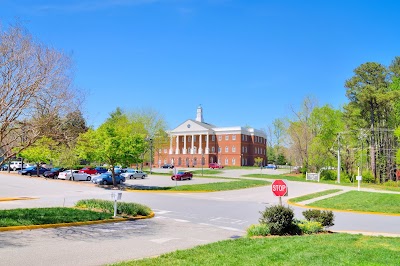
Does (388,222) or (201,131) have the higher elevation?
(201,131)

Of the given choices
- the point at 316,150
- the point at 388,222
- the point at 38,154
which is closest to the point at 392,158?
the point at 316,150

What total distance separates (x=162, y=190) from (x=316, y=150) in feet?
116

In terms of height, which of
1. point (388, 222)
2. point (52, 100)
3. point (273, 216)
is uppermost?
point (52, 100)

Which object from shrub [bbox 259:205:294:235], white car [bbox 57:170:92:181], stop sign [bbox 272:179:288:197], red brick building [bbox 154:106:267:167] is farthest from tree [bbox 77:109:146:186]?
red brick building [bbox 154:106:267:167]

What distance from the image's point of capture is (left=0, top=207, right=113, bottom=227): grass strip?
14.1 m

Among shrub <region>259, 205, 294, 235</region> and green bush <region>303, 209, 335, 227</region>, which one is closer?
shrub <region>259, 205, 294, 235</region>

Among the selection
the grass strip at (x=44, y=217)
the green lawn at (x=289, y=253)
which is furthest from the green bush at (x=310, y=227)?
the grass strip at (x=44, y=217)

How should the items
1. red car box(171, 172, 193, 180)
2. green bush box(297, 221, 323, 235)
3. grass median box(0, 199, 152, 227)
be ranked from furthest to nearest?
red car box(171, 172, 193, 180) < grass median box(0, 199, 152, 227) < green bush box(297, 221, 323, 235)

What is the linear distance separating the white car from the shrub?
39.5 m

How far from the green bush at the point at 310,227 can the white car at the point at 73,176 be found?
3944cm

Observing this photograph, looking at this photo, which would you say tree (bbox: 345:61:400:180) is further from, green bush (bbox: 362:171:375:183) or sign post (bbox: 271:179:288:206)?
sign post (bbox: 271:179:288:206)

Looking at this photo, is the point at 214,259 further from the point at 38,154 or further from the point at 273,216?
the point at 38,154

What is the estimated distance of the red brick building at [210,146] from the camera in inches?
3915

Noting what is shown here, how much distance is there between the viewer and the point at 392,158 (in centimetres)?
6141
